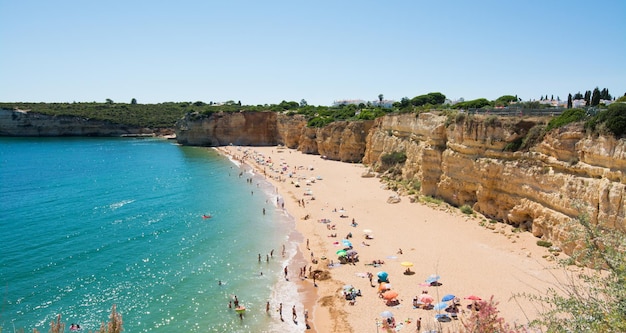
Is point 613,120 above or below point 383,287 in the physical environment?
above

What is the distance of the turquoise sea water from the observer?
2023 cm

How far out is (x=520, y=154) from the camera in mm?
28062

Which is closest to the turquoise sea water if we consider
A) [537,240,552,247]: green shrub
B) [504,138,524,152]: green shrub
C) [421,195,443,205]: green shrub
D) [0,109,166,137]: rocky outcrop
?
[421,195,443,205]: green shrub

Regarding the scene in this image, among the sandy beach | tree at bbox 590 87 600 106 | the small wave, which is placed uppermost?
tree at bbox 590 87 600 106

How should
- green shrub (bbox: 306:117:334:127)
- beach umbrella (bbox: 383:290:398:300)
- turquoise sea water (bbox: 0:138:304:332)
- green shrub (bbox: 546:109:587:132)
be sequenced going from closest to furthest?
turquoise sea water (bbox: 0:138:304:332) < beach umbrella (bbox: 383:290:398:300) < green shrub (bbox: 546:109:587:132) < green shrub (bbox: 306:117:334:127)

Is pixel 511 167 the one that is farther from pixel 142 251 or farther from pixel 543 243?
pixel 142 251

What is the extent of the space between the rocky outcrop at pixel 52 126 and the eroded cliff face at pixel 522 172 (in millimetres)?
98105

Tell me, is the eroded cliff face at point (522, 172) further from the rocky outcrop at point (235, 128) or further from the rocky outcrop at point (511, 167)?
the rocky outcrop at point (235, 128)

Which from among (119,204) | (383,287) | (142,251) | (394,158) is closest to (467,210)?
(383,287)

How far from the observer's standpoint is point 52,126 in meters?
112

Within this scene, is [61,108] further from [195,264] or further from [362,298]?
[362,298]

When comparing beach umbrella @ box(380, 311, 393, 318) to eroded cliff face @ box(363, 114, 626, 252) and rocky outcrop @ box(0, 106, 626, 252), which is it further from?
eroded cliff face @ box(363, 114, 626, 252)

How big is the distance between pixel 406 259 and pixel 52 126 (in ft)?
380

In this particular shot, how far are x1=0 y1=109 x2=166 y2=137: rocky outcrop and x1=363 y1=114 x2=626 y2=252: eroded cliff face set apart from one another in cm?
9811
